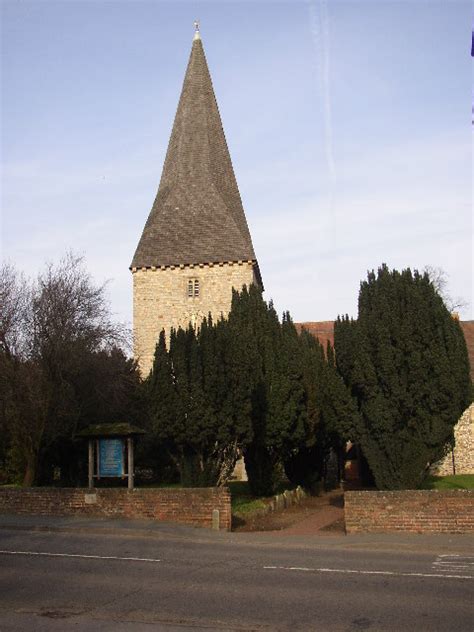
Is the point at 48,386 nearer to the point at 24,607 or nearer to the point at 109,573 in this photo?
the point at 109,573

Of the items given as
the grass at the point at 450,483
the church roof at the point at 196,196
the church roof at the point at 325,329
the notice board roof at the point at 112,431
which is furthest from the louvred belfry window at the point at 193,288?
the notice board roof at the point at 112,431

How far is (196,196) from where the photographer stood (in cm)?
3962

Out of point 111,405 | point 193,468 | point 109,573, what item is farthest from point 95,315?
point 109,573

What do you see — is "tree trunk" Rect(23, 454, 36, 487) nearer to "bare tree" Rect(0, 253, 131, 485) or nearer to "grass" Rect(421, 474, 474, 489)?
"bare tree" Rect(0, 253, 131, 485)

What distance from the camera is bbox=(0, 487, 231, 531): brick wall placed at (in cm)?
1680

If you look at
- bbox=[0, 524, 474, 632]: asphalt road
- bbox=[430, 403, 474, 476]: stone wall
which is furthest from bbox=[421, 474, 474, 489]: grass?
bbox=[0, 524, 474, 632]: asphalt road

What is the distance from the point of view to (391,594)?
905 centimetres

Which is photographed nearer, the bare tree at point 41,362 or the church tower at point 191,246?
the bare tree at point 41,362

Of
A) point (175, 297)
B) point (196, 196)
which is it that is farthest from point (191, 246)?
point (196, 196)

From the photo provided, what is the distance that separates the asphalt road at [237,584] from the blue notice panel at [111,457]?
13.8 ft

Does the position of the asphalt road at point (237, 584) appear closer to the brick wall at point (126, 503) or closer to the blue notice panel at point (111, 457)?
the brick wall at point (126, 503)

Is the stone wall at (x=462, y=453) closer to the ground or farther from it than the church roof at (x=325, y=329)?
closer to the ground

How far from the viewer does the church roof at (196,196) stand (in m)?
37.9

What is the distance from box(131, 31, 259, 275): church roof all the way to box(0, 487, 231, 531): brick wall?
2016cm
